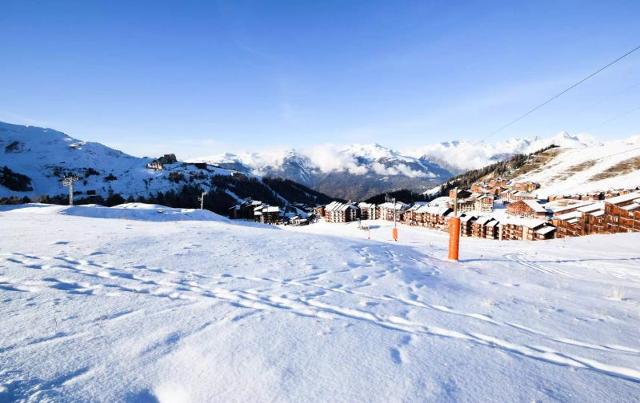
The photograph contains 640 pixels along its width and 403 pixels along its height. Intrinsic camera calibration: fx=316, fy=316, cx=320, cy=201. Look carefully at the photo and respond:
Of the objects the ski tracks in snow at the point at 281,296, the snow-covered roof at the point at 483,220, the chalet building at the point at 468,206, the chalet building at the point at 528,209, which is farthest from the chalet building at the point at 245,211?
the ski tracks in snow at the point at 281,296

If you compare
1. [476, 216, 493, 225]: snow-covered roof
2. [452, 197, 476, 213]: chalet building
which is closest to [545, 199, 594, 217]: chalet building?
[476, 216, 493, 225]: snow-covered roof

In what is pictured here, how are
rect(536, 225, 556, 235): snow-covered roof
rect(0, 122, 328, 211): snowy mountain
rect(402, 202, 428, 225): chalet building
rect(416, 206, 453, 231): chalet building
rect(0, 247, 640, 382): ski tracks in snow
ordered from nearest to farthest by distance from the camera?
rect(0, 247, 640, 382): ski tracks in snow
rect(536, 225, 556, 235): snow-covered roof
rect(416, 206, 453, 231): chalet building
rect(402, 202, 428, 225): chalet building
rect(0, 122, 328, 211): snowy mountain

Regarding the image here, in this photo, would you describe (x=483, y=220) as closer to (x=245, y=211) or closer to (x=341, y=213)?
(x=341, y=213)

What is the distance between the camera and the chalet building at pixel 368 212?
388ft

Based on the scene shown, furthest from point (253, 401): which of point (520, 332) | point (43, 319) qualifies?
point (520, 332)

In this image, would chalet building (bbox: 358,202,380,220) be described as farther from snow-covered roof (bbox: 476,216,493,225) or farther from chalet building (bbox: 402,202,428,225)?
snow-covered roof (bbox: 476,216,493,225)

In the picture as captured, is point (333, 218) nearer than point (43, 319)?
No

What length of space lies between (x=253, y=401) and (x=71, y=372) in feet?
6.54

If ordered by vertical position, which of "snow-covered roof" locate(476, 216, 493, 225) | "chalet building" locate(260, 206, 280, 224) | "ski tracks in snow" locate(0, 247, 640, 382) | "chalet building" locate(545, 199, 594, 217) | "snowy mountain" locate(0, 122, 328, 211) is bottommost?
"chalet building" locate(260, 206, 280, 224)

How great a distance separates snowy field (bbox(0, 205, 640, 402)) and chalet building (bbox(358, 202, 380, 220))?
109m

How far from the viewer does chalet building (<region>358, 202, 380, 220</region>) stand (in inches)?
4658

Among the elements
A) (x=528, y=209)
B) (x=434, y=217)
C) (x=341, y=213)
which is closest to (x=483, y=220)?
(x=528, y=209)

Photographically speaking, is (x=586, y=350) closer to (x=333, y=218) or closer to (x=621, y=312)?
(x=621, y=312)

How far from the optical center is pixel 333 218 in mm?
117062
